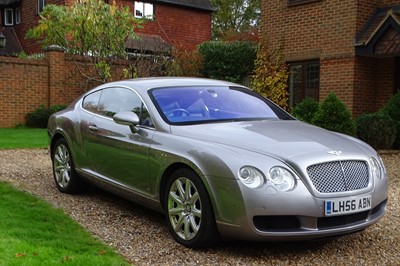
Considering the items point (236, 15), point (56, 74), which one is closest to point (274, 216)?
point (56, 74)

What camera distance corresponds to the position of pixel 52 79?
17.2 meters

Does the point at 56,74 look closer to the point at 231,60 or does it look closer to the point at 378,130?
the point at 231,60

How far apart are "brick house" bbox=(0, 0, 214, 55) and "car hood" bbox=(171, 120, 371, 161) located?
1984 centimetres

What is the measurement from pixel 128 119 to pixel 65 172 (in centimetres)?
199

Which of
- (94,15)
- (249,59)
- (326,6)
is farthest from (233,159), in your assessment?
(249,59)

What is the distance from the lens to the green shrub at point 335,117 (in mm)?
10570

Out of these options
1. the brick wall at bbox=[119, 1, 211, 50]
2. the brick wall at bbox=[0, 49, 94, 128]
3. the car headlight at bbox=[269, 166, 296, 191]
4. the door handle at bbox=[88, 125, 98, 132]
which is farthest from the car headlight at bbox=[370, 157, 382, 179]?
the brick wall at bbox=[119, 1, 211, 50]

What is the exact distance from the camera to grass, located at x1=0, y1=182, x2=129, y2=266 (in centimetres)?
398

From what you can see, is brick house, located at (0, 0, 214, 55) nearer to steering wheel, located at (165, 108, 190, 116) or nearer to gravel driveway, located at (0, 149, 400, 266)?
gravel driveway, located at (0, 149, 400, 266)

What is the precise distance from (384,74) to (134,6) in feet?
51.4

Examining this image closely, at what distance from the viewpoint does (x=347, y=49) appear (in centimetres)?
1280

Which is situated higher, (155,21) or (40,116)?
(155,21)

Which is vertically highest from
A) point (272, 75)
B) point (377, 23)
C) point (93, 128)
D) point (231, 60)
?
point (377, 23)

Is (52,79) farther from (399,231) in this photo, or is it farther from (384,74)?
(399,231)
